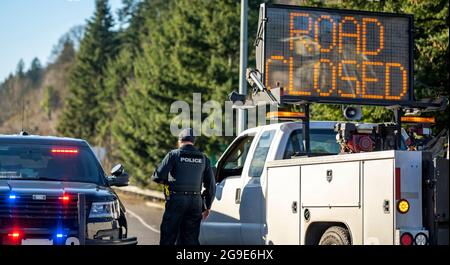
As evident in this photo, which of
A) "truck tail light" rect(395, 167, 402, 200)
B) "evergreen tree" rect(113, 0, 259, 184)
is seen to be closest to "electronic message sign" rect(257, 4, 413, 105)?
"truck tail light" rect(395, 167, 402, 200)

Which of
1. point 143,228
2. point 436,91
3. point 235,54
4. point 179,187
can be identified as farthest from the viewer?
point 235,54

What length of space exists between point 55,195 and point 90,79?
8365 cm

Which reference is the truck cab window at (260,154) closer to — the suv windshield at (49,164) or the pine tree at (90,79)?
the suv windshield at (49,164)

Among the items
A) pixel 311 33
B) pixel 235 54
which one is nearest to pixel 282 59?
pixel 311 33

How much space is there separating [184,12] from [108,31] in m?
52.7

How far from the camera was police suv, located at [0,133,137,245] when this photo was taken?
30.7ft

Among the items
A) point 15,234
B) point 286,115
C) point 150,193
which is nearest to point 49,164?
point 15,234

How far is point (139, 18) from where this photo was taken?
101m

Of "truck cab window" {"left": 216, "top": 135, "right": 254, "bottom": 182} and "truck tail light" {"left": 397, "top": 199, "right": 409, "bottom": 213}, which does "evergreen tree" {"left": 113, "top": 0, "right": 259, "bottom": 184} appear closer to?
"truck cab window" {"left": 216, "top": 135, "right": 254, "bottom": 182}

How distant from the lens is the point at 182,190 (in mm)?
10711

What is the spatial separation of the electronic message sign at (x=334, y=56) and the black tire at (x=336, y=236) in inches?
107

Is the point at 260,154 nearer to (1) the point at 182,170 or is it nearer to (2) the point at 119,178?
(1) the point at 182,170

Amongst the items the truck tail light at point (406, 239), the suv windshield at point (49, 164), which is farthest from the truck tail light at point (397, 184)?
the suv windshield at point (49, 164)
